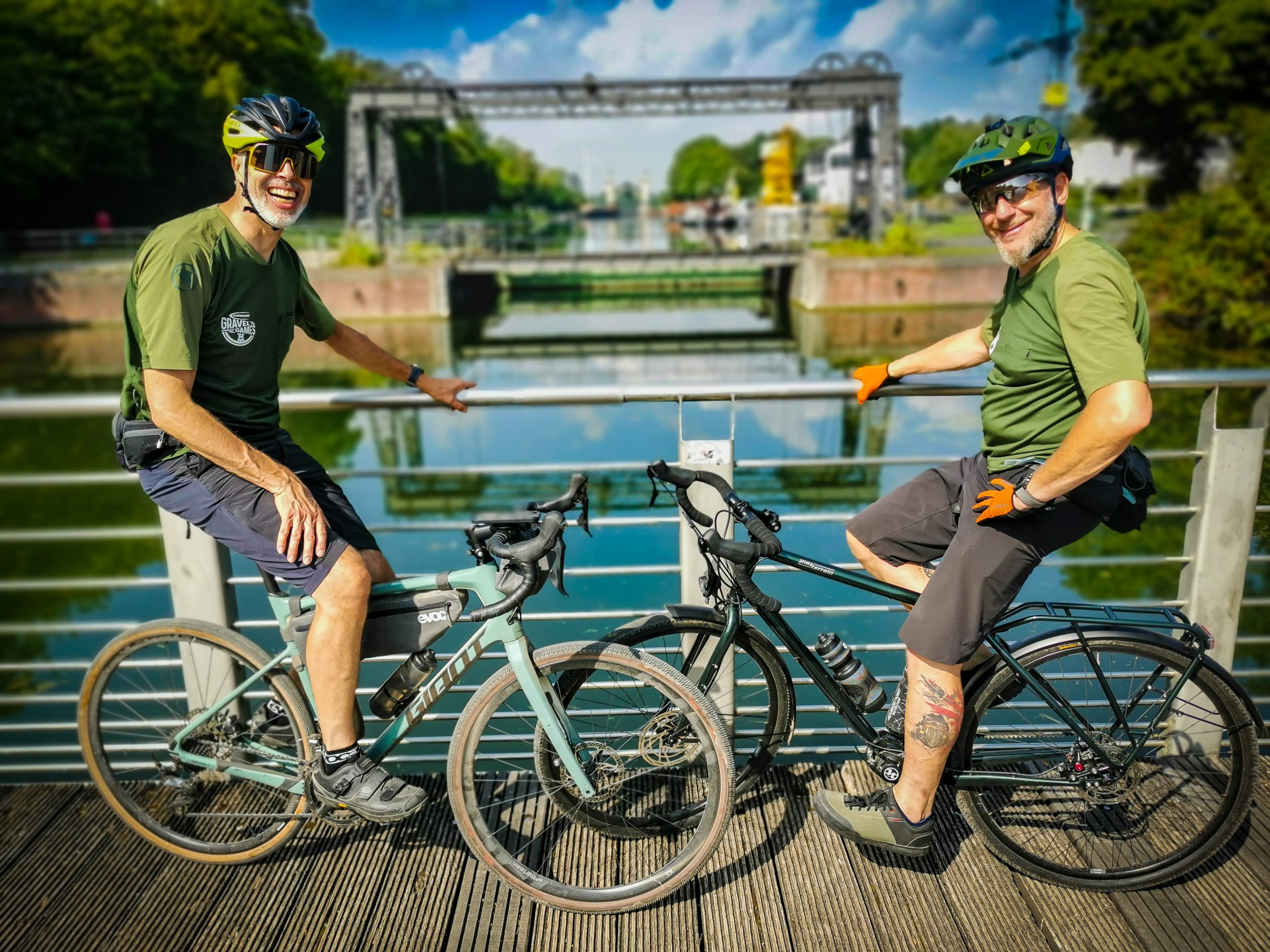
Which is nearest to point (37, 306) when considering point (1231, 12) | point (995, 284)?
point (995, 284)

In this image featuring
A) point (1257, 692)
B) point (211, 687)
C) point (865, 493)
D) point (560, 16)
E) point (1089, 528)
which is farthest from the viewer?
point (560, 16)

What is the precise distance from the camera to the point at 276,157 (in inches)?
85.3

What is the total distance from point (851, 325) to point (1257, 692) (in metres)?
21.2

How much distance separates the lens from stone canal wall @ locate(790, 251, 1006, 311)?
1128 inches

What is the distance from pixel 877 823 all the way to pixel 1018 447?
3.26 ft

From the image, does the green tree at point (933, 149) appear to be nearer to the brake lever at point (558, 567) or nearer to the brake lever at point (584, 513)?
the brake lever at point (584, 513)

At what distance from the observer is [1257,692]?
781cm

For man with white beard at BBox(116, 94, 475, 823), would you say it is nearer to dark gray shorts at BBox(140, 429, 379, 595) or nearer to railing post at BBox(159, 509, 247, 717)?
dark gray shorts at BBox(140, 429, 379, 595)

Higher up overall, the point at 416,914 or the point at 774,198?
the point at 774,198

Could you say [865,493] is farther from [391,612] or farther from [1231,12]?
[1231,12]

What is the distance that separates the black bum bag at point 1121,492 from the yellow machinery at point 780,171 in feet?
223

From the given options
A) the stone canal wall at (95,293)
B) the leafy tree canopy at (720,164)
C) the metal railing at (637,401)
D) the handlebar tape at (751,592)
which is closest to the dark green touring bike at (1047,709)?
the handlebar tape at (751,592)

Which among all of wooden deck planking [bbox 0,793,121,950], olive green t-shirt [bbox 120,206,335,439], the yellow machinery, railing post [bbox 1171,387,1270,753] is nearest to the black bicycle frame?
railing post [bbox 1171,387,1270,753]

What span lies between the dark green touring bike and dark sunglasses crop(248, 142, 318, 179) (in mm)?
1102
